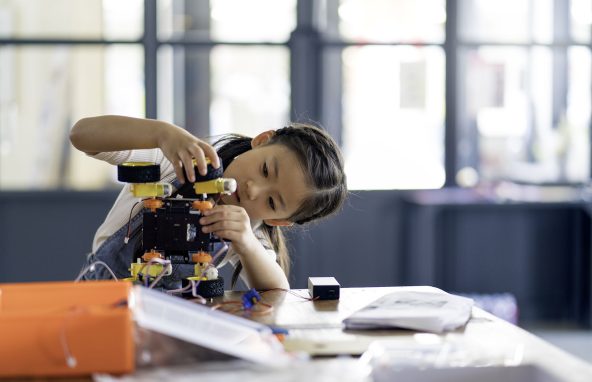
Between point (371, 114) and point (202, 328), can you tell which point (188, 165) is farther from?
point (371, 114)

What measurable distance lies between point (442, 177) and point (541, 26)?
949 millimetres

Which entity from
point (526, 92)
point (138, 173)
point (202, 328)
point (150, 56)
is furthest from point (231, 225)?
point (526, 92)

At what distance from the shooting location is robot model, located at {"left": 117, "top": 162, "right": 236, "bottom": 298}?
1432 millimetres

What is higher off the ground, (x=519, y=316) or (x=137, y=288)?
(x=137, y=288)

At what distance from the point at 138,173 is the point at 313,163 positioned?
501 millimetres

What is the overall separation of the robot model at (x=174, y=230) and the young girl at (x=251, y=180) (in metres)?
0.10

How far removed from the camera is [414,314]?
132 centimetres

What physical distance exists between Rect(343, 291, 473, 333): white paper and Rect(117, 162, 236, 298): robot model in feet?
0.97

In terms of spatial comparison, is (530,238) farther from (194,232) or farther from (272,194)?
(194,232)

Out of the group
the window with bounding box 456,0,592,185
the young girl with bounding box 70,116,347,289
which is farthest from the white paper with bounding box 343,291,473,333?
the window with bounding box 456,0,592,185

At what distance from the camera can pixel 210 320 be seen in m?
1.14

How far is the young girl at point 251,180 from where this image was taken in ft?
5.51

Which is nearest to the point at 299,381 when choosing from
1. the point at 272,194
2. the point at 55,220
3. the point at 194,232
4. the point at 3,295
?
the point at 3,295

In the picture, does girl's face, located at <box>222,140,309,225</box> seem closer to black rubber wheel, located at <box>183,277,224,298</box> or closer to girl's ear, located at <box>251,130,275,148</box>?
girl's ear, located at <box>251,130,275,148</box>
